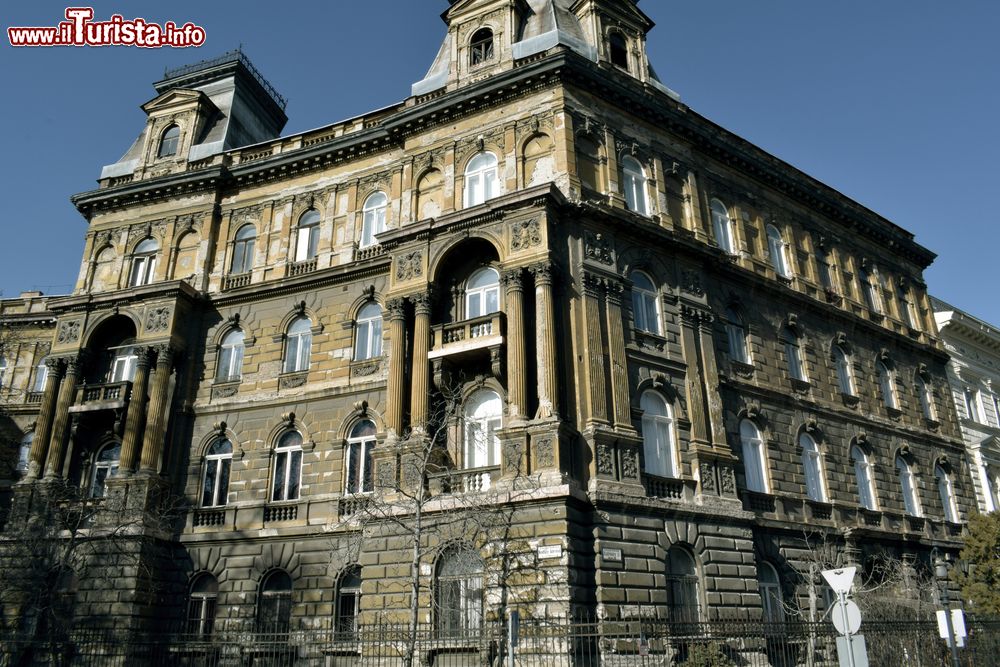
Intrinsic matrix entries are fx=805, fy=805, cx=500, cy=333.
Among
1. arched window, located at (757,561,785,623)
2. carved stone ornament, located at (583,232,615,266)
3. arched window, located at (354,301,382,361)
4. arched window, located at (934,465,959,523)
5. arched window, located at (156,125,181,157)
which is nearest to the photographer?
carved stone ornament, located at (583,232,615,266)

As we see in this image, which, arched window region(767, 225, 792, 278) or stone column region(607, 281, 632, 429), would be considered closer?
stone column region(607, 281, 632, 429)

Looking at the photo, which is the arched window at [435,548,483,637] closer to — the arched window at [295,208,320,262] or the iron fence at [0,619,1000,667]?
the iron fence at [0,619,1000,667]

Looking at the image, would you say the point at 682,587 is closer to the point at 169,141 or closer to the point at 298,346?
the point at 298,346

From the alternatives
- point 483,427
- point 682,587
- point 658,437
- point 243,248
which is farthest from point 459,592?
point 243,248

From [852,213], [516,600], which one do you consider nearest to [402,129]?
[516,600]

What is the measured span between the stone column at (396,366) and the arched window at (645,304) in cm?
726

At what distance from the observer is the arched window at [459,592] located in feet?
68.0

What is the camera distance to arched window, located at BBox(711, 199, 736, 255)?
99.9ft

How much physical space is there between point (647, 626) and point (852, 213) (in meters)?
24.6

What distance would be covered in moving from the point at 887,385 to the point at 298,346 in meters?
24.8

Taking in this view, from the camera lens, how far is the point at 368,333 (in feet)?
91.9

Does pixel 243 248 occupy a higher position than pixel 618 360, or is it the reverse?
pixel 243 248

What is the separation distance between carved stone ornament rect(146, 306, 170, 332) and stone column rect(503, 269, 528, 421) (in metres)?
13.6

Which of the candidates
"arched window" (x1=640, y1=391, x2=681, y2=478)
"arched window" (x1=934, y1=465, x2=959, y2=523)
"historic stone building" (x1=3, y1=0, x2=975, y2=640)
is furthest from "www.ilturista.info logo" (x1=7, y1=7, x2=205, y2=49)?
"arched window" (x1=934, y1=465, x2=959, y2=523)
